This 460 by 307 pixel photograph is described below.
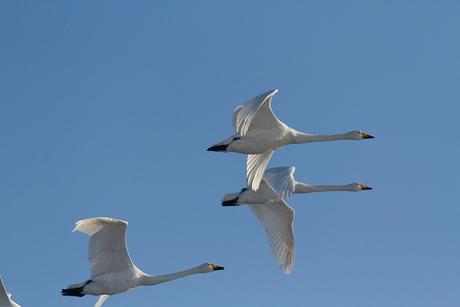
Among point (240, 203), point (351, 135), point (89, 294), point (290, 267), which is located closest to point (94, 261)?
point (89, 294)

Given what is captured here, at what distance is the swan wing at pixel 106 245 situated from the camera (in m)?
19.3

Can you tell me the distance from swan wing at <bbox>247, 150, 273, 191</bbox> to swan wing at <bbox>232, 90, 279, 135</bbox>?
130 cm

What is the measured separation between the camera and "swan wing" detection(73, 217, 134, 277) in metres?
19.3

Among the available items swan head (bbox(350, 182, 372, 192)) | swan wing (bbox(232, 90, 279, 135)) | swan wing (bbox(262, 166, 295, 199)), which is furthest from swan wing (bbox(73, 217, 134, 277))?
swan head (bbox(350, 182, 372, 192))

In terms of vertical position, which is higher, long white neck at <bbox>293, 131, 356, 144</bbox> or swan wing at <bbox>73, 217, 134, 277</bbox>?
long white neck at <bbox>293, 131, 356, 144</bbox>

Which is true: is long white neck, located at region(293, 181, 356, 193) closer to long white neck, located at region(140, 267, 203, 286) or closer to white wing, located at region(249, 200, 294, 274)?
white wing, located at region(249, 200, 294, 274)

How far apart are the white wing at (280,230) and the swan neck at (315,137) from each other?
11.0ft

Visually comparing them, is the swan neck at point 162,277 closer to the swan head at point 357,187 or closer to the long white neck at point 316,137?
the long white neck at point 316,137

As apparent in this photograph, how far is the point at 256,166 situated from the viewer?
20891mm

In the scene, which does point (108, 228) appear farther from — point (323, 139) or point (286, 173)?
point (323, 139)

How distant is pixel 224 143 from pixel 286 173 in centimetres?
229

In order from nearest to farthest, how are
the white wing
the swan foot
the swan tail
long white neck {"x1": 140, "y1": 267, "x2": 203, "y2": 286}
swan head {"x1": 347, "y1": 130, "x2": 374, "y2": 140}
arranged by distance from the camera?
the swan tail
long white neck {"x1": 140, "y1": 267, "x2": 203, "y2": 286}
swan head {"x1": 347, "y1": 130, "x2": 374, "y2": 140}
the swan foot
the white wing

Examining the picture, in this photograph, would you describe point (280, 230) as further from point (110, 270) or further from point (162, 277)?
→ point (110, 270)

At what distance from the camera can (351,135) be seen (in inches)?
843
